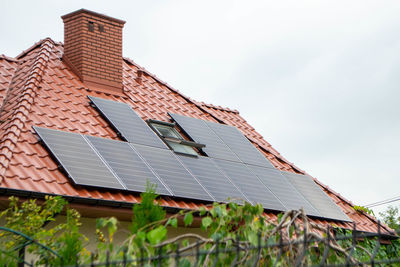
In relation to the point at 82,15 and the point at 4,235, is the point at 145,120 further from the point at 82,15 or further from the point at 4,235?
the point at 4,235

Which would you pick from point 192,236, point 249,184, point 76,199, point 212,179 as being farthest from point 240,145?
point 192,236

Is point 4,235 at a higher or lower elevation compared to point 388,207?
lower

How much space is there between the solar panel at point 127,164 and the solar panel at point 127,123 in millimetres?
548

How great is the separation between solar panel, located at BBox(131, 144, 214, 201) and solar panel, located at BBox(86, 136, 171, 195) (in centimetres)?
20

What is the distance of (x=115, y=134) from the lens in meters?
13.5

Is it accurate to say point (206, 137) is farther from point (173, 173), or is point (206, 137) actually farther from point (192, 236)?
point (192, 236)

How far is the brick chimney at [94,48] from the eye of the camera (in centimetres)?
1571

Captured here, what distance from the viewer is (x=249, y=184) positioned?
14.0 m

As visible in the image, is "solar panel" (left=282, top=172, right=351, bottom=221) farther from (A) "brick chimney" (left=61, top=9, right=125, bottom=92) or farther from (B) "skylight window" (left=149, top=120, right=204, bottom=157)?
(A) "brick chimney" (left=61, top=9, right=125, bottom=92)

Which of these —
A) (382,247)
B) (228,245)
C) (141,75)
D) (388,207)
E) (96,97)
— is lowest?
(228,245)

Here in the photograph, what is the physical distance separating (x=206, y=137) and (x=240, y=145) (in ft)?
3.64

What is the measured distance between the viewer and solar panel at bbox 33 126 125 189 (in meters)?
11.2

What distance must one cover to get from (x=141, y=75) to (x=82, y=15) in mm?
2342

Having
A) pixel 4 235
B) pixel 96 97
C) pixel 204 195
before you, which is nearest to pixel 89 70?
pixel 96 97
